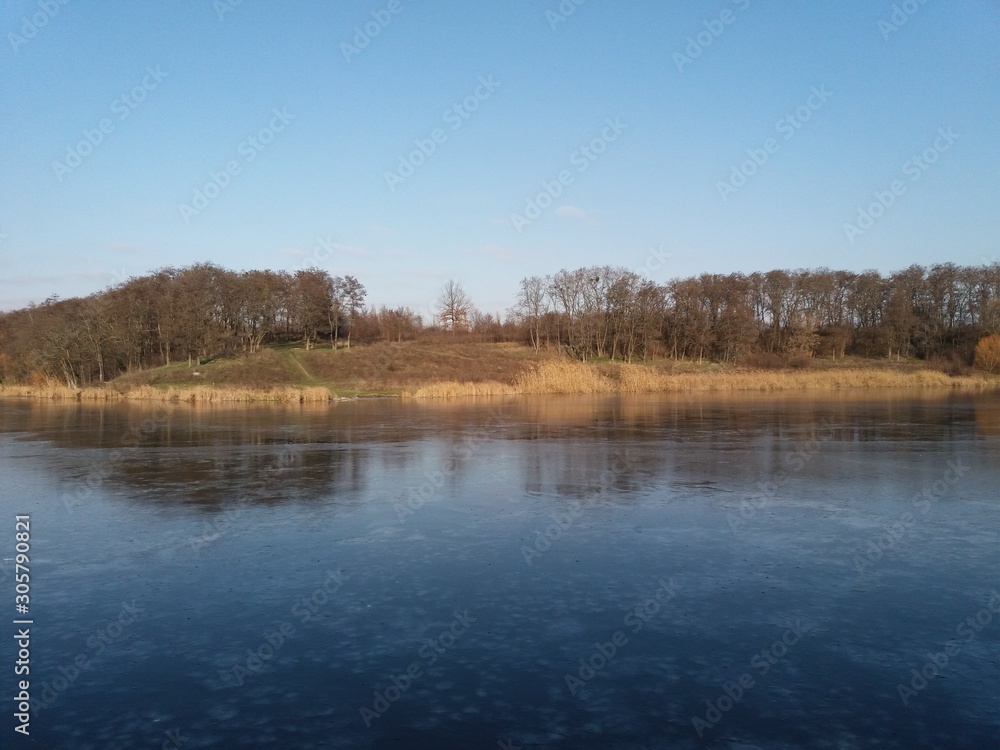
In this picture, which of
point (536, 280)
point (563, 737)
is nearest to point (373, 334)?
point (536, 280)

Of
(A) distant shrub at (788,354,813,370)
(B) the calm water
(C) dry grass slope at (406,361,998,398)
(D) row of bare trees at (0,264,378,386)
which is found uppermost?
(D) row of bare trees at (0,264,378,386)

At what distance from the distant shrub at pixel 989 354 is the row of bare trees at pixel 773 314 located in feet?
30.0

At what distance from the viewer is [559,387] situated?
4388 cm

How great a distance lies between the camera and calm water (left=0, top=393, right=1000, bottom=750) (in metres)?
4.87

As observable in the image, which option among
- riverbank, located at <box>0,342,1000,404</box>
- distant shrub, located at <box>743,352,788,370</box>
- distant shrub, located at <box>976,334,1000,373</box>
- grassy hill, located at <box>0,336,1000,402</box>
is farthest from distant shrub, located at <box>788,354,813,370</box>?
distant shrub, located at <box>976,334,1000,373</box>

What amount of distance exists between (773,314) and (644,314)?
43.7 feet

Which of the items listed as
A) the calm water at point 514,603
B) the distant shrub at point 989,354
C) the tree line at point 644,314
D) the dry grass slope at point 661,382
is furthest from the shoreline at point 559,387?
the calm water at point 514,603

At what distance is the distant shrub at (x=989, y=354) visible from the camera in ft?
176

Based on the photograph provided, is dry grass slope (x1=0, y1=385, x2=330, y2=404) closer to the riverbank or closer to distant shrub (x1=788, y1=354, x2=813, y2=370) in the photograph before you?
the riverbank

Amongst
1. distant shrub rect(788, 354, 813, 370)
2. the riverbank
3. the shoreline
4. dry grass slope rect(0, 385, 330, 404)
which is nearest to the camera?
dry grass slope rect(0, 385, 330, 404)

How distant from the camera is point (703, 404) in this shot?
34.2m

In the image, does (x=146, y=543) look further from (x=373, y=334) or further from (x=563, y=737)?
(x=373, y=334)

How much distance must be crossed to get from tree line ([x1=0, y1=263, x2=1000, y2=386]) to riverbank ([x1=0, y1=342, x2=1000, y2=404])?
5.55 metres

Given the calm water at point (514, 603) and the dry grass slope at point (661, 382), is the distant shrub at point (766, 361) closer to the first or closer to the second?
the dry grass slope at point (661, 382)
